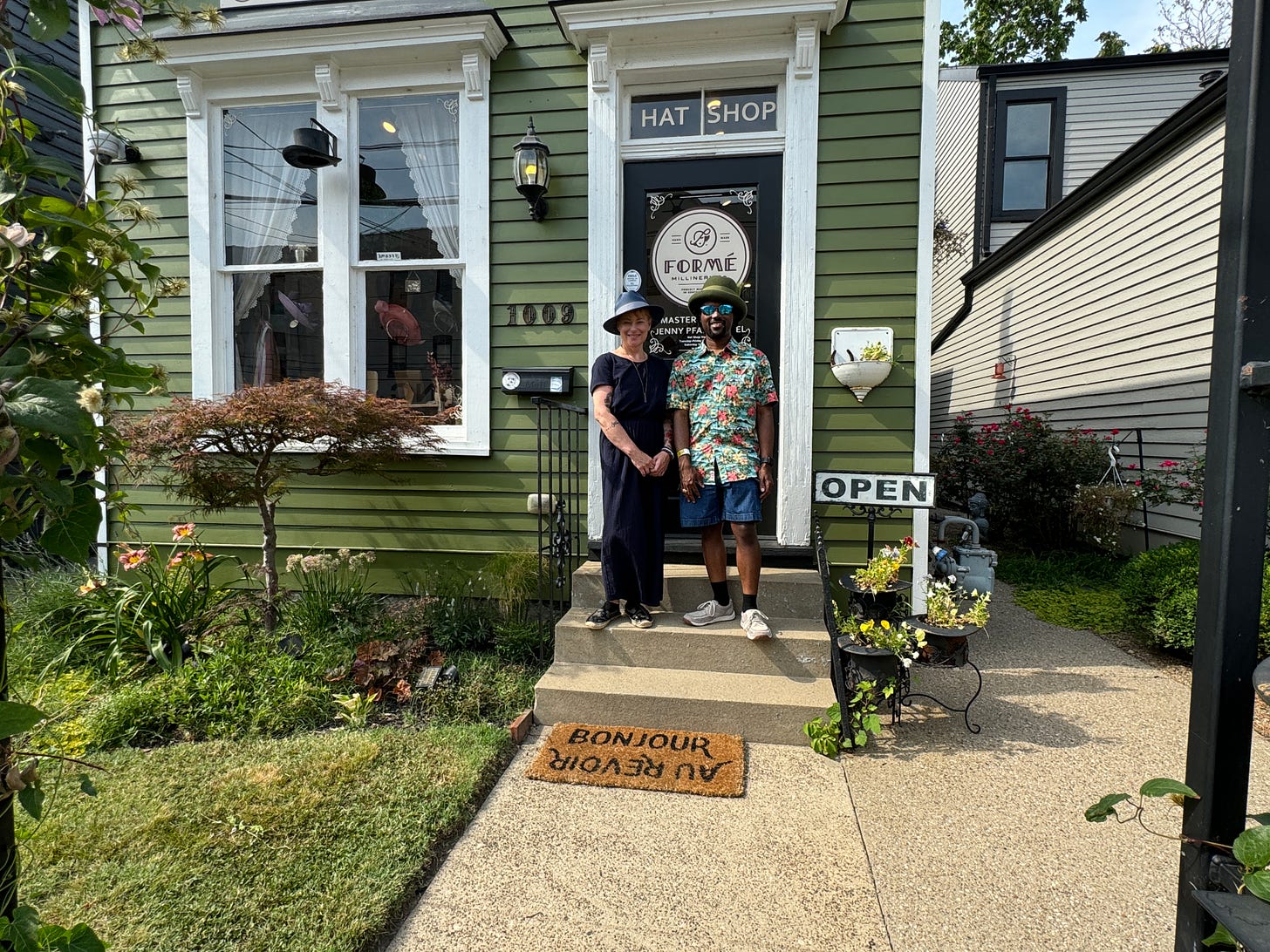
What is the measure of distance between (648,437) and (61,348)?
2349 millimetres

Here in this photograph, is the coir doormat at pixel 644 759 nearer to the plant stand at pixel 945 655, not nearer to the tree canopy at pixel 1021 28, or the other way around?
the plant stand at pixel 945 655

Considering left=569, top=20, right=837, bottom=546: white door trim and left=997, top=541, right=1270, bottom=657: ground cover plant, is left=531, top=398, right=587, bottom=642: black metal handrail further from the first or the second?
left=997, top=541, right=1270, bottom=657: ground cover plant

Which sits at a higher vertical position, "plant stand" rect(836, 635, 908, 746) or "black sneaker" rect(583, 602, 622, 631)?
"black sneaker" rect(583, 602, 622, 631)

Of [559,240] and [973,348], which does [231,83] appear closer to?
[559,240]

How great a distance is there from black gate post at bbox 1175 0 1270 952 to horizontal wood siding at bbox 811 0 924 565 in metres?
2.73

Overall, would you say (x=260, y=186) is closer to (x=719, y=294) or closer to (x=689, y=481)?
(x=719, y=294)

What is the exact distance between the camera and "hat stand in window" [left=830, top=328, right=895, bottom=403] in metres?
3.57

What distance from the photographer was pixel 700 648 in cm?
307

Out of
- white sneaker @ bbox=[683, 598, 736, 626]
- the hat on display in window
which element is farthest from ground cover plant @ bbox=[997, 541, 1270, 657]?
the hat on display in window

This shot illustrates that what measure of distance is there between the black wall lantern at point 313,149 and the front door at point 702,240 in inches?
70.7

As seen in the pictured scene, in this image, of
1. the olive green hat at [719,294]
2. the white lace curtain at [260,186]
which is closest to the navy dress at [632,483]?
the olive green hat at [719,294]

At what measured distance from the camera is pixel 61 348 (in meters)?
1.04

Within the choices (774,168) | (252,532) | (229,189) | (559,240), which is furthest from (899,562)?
(229,189)

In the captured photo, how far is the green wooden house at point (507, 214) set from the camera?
11.8 feet
